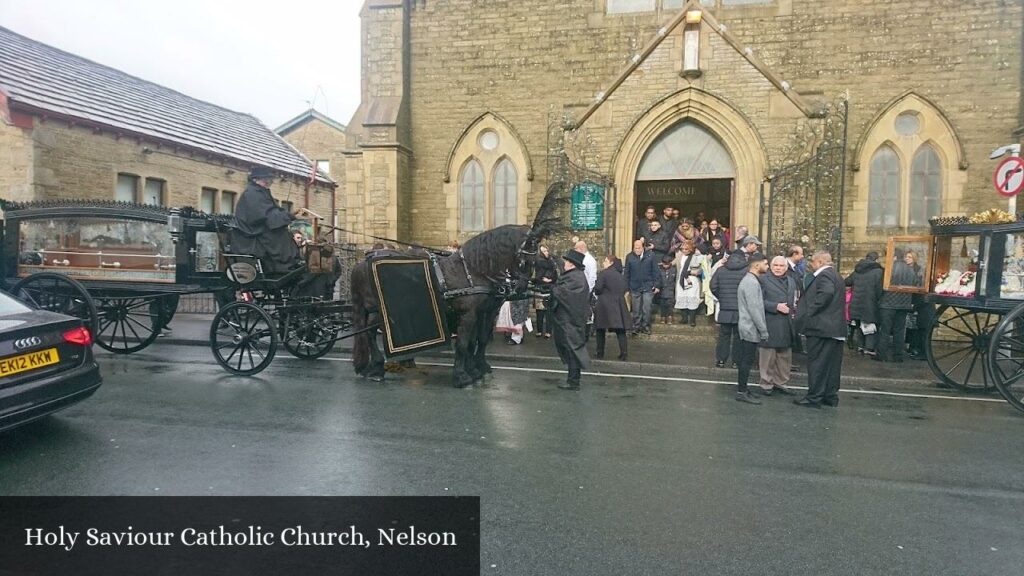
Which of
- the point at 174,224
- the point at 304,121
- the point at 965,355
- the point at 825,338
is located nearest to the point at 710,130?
the point at 965,355

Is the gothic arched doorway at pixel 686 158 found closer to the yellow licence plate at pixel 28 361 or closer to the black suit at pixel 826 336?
the black suit at pixel 826 336

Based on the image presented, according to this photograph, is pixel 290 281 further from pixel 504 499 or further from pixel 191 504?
pixel 504 499

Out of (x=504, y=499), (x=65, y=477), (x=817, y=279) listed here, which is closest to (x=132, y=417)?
(x=65, y=477)

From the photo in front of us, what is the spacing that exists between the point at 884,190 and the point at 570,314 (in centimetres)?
949

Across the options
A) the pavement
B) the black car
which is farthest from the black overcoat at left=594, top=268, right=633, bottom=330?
the black car

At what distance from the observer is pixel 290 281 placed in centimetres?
813

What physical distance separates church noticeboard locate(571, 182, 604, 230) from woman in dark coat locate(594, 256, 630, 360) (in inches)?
150

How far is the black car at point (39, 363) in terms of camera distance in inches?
178

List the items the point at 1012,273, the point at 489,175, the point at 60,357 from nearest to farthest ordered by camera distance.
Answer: the point at 60,357
the point at 1012,273
the point at 489,175

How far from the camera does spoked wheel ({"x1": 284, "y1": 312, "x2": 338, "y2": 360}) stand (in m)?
8.41

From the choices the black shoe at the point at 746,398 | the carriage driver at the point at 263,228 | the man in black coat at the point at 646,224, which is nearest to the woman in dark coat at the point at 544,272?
the black shoe at the point at 746,398

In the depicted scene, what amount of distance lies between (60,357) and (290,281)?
3257 millimetres

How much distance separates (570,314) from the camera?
7.78 m

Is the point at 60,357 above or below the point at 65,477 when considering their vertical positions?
above
